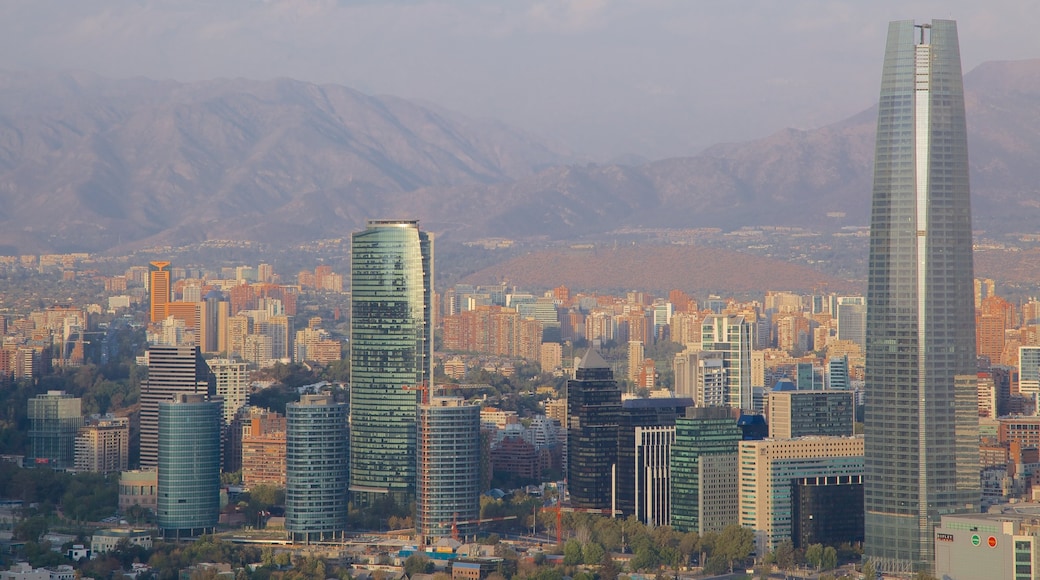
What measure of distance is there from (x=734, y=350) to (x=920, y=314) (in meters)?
14.2

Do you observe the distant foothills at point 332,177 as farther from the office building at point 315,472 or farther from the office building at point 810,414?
the office building at point 315,472

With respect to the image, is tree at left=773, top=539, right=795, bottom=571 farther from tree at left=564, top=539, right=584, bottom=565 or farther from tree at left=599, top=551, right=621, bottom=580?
tree at left=564, top=539, right=584, bottom=565

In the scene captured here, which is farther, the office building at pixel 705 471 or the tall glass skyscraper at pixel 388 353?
the tall glass skyscraper at pixel 388 353

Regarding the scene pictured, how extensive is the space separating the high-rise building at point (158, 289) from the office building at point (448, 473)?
27.5 meters

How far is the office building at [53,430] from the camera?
3728 centimetres

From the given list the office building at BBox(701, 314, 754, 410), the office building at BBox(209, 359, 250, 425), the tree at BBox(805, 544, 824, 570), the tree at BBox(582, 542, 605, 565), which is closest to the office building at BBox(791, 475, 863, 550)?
the tree at BBox(805, 544, 824, 570)

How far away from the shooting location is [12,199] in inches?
3174

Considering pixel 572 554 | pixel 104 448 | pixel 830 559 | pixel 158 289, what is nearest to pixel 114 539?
pixel 572 554

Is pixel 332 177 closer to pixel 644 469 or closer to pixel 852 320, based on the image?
pixel 852 320

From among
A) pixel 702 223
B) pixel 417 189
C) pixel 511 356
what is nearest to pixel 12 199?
pixel 417 189

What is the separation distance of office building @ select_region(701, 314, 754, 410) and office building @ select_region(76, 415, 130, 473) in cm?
1083

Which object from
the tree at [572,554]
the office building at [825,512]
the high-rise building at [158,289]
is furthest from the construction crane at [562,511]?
the high-rise building at [158,289]

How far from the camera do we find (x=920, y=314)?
24812 mm

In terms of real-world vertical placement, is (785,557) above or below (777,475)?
below
